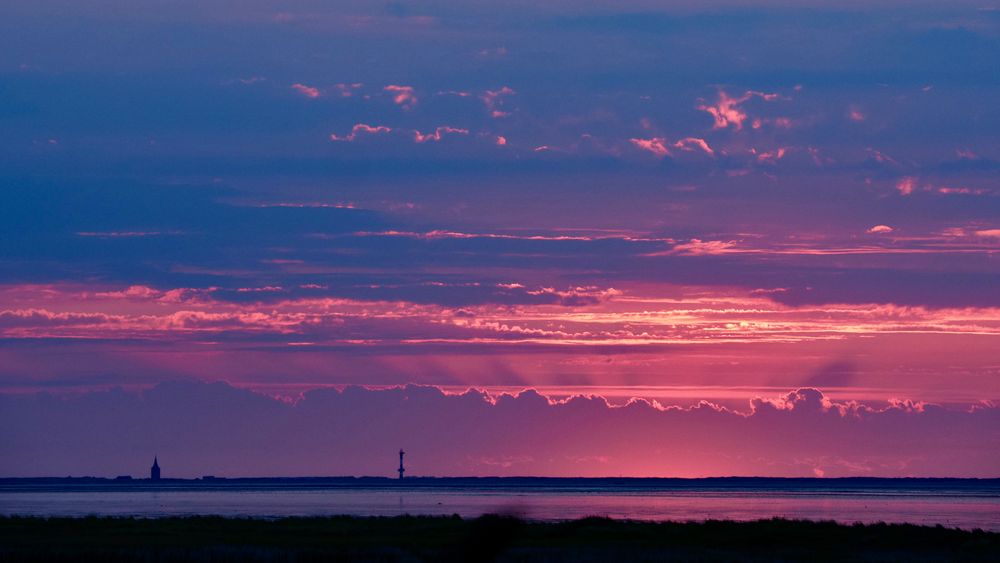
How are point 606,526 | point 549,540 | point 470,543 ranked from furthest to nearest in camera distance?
point 606,526, point 549,540, point 470,543

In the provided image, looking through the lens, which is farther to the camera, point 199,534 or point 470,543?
point 199,534

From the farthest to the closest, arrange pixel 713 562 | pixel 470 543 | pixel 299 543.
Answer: pixel 299 543 < pixel 713 562 < pixel 470 543

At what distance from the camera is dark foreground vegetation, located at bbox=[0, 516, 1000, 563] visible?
50.3 m

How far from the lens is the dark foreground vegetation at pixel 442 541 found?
1980 inches

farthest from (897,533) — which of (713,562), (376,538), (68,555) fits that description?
(68,555)

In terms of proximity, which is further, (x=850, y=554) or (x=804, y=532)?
(x=804, y=532)

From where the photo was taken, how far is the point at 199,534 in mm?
67500

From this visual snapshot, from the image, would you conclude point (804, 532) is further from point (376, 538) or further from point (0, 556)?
point (0, 556)

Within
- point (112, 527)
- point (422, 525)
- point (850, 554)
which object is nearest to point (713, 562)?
point (850, 554)

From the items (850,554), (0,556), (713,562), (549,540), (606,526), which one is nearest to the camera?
(0,556)

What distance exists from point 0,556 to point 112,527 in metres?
28.4

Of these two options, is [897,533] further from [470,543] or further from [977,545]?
[470,543]

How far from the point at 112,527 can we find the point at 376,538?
56.9ft

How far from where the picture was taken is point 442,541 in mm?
62906
